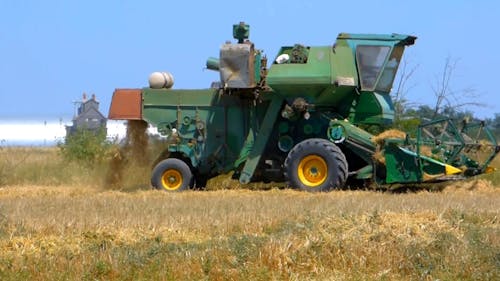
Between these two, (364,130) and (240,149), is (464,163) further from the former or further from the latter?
(240,149)

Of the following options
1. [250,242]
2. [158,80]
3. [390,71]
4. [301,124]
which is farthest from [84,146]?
[250,242]

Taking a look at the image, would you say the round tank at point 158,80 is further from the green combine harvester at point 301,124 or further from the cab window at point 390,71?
the cab window at point 390,71

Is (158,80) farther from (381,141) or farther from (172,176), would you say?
(381,141)

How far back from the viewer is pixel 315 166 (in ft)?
57.9

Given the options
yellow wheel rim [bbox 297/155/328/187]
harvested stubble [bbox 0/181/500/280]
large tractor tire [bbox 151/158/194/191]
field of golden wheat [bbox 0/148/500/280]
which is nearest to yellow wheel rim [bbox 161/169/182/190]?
large tractor tire [bbox 151/158/194/191]

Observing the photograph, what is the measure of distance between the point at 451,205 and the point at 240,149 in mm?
5452

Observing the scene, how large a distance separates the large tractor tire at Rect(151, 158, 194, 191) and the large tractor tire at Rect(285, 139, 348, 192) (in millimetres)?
2014

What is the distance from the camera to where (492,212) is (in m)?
12.8

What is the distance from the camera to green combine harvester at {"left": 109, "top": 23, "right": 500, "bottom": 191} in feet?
56.2

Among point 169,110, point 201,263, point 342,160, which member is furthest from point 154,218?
point 169,110

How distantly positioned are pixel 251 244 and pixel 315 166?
26.5 ft

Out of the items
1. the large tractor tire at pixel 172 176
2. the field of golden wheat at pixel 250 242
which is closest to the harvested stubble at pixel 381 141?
the field of golden wheat at pixel 250 242

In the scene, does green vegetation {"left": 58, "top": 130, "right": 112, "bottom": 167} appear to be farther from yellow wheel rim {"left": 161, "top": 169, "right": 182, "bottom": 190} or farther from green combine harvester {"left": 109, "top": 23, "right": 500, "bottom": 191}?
yellow wheel rim {"left": 161, "top": 169, "right": 182, "bottom": 190}

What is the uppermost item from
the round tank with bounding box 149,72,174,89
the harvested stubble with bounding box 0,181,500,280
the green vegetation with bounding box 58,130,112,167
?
the round tank with bounding box 149,72,174,89
